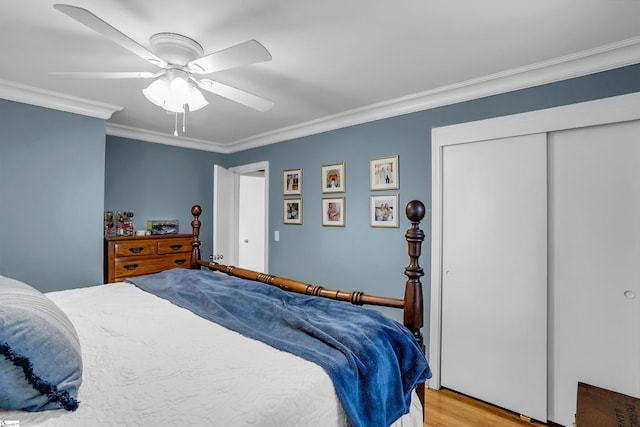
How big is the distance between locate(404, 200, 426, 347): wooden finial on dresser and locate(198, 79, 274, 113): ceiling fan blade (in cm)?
117

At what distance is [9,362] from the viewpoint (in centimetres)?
85

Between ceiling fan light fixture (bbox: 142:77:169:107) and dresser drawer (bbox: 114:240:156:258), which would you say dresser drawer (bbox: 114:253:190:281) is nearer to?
dresser drawer (bbox: 114:240:156:258)

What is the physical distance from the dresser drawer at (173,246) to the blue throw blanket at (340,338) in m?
1.97

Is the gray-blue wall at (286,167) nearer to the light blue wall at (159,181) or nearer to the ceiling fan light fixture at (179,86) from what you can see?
the light blue wall at (159,181)

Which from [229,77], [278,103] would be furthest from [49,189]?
[278,103]

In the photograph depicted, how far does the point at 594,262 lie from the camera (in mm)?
2123

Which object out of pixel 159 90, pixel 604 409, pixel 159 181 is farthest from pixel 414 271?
pixel 159 181

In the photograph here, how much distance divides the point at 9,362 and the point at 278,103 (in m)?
2.65

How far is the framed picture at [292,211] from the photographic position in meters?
3.92

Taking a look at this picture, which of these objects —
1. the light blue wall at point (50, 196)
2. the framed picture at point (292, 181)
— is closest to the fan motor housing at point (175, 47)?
the light blue wall at point (50, 196)

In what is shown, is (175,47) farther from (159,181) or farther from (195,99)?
(159,181)

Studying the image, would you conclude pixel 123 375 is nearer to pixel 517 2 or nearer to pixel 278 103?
pixel 517 2

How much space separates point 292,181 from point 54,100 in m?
2.36

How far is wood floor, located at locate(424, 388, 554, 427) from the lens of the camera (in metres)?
2.28
